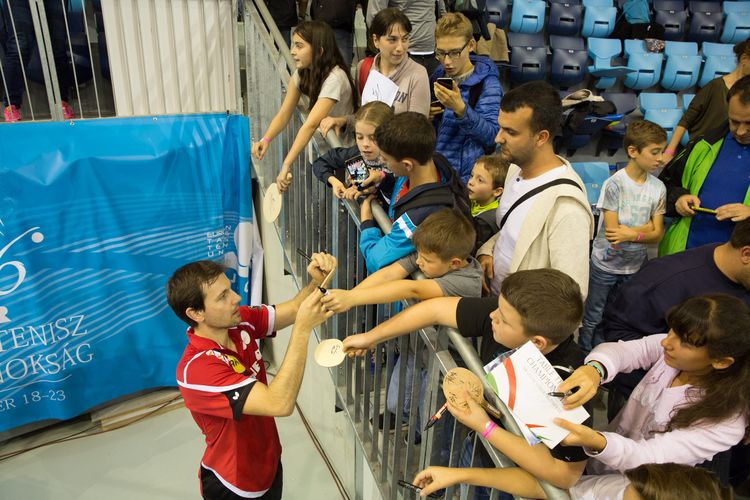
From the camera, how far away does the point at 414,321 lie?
1.67 m

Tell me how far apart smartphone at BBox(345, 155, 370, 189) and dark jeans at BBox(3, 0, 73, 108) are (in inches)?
97.2

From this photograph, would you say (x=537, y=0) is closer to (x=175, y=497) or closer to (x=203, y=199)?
(x=203, y=199)

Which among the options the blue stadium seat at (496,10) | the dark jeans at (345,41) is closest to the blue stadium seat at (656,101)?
the blue stadium seat at (496,10)

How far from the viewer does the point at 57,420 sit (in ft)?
15.1

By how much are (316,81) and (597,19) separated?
4201 millimetres

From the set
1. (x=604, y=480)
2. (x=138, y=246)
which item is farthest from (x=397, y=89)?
(x=138, y=246)

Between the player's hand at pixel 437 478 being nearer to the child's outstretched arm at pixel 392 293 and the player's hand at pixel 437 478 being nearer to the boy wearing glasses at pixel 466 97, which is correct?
the child's outstretched arm at pixel 392 293

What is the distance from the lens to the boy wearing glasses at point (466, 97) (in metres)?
2.56

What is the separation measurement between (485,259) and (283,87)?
6.07 feet

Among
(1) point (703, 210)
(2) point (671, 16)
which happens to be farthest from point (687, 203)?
(2) point (671, 16)

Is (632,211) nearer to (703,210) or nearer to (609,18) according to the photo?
(703,210)

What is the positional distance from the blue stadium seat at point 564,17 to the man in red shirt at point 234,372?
184 inches

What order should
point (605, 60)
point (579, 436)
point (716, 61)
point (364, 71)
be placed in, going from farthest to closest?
point (716, 61) < point (605, 60) < point (364, 71) < point (579, 436)

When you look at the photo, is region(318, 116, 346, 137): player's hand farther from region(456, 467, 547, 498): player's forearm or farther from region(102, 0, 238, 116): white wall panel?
region(456, 467, 547, 498): player's forearm
